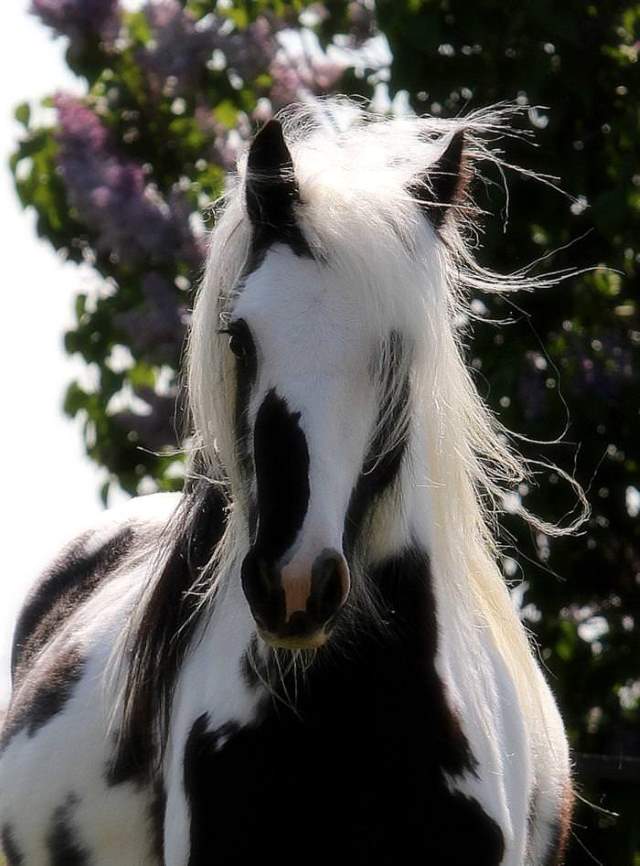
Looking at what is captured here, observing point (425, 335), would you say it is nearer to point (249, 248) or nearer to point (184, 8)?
point (249, 248)

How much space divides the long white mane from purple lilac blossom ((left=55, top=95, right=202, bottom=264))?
2.38 meters

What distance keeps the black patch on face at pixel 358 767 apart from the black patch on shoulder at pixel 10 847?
0.94 meters

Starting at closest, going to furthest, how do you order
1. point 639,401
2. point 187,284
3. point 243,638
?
point 243,638
point 639,401
point 187,284

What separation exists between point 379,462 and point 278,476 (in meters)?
0.24

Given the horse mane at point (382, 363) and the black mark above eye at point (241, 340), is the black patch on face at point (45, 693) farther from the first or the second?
the black mark above eye at point (241, 340)

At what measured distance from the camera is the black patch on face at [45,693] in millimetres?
3293

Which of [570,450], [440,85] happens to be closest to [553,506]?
[570,450]

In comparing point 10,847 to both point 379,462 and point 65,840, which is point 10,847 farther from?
point 379,462

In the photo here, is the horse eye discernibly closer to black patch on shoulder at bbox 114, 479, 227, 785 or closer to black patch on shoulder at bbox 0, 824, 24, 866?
black patch on shoulder at bbox 114, 479, 227, 785

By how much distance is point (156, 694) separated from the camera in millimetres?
2836

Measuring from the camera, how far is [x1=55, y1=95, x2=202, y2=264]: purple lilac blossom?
5.19m

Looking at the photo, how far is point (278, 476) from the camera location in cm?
221

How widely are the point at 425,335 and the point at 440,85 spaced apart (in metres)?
3.01

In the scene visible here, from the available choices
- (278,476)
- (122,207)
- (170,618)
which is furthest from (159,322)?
(278,476)
